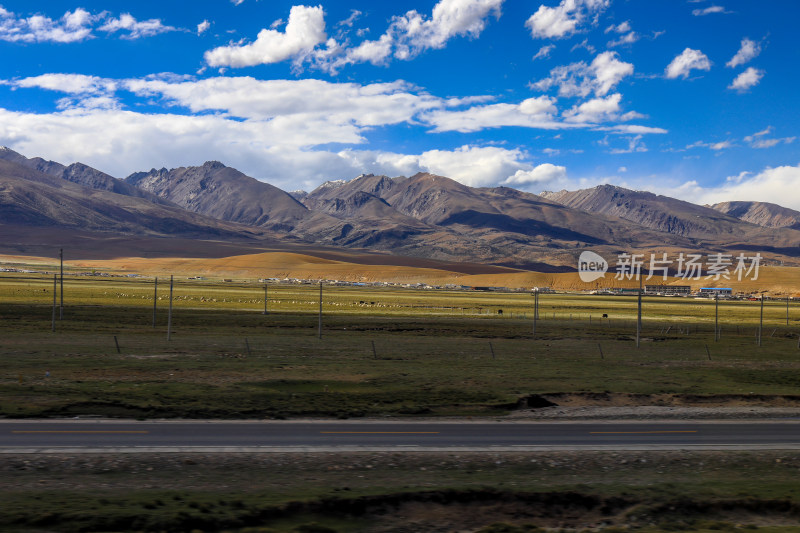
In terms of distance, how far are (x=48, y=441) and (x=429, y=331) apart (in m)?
57.3

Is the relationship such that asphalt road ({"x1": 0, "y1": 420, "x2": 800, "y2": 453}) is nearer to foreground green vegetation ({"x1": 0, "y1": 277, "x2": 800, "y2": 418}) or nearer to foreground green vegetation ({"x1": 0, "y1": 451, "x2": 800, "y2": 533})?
foreground green vegetation ({"x1": 0, "y1": 451, "x2": 800, "y2": 533})

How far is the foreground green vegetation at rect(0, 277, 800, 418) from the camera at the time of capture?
27625 millimetres

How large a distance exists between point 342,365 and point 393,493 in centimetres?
2660

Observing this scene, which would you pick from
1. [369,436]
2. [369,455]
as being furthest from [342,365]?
[369,455]

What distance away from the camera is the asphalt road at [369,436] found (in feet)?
64.1

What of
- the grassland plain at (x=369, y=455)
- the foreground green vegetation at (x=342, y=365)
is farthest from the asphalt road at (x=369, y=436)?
the foreground green vegetation at (x=342, y=365)

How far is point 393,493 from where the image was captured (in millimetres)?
15023

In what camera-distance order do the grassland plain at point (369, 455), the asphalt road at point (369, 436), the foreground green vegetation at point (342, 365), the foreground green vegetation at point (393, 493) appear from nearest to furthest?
the foreground green vegetation at point (393, 493) < the grassland plain at point (369, 455) < the asphalt road at point (369, 436) < the foreground green vegetation at point (342, 365)

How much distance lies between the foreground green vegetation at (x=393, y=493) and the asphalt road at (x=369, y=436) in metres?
1.40

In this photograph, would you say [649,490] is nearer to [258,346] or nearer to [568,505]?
[568,505]

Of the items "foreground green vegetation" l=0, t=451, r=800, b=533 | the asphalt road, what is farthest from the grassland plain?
the asphalt road

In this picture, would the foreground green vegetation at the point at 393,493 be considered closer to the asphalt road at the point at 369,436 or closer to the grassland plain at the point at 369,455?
the grassland plain at the point at 369,455

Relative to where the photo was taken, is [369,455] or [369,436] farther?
[369,436]

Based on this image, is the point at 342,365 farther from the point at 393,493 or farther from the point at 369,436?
the point at 393,493
